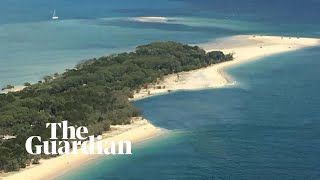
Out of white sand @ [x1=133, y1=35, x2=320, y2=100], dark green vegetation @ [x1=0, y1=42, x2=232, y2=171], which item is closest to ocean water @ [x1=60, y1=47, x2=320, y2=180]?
white sand @ [x1=133, y1=35, x2=320, y2=100]

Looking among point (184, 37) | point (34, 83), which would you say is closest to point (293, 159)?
point (34, 83)

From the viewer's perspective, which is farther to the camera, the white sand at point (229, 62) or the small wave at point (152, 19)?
the small wave at point (152, 19)

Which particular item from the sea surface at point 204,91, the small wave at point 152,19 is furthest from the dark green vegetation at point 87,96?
the small wave at point 152,19

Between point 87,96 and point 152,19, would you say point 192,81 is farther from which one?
point 152,19

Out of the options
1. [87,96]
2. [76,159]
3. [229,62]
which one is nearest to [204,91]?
[87,96]

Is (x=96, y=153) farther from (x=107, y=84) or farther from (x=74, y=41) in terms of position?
(x=74, y=41)

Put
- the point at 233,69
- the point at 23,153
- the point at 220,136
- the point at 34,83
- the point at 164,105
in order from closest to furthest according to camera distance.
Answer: the point at 23,153
the point at 220,136
the point at 164,105
the point at 34,83
the point at 233,69

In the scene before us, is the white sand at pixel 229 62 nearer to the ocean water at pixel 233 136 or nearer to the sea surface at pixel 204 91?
the sea surface at pixel 204 91
